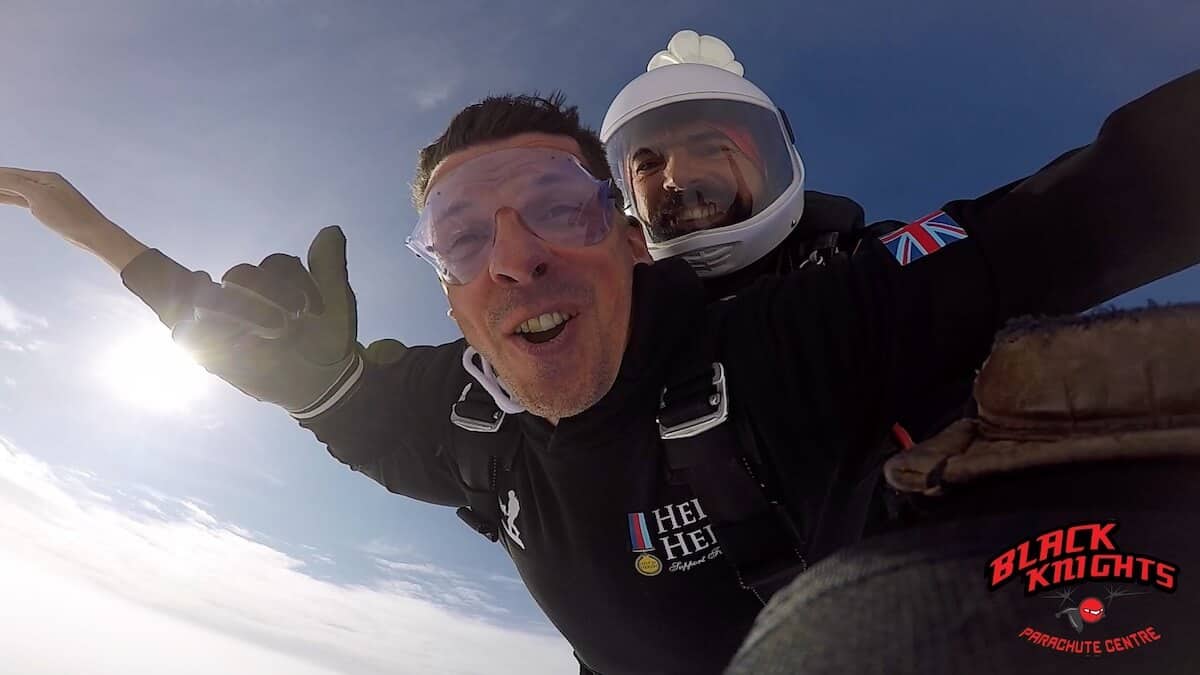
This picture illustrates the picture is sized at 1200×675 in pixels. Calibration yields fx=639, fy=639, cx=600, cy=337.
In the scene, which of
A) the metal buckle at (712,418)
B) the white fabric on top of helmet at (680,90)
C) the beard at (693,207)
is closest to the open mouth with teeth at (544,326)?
the metal buckle at (712,418)

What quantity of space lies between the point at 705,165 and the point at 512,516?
1.53 m

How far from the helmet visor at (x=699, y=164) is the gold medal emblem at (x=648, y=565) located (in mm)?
1220

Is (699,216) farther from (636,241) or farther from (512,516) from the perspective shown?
(512,516)

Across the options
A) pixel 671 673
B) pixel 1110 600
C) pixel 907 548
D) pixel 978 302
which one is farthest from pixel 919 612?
pixel 671 673

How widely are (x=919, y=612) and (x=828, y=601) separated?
0.08 metres

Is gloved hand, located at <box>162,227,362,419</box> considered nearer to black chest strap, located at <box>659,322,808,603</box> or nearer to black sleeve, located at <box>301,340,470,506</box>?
black sleeve, located at <box>301,340,470,506</box>

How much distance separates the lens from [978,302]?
4.06 ft

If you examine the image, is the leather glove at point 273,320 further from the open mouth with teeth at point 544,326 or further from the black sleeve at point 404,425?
the open mouth with teeth at point 544,326

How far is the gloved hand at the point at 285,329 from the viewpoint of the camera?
170 cm

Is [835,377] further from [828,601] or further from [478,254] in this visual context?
[478,254]

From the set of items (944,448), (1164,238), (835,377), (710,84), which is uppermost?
(710,84)

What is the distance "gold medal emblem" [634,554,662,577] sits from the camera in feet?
5.24

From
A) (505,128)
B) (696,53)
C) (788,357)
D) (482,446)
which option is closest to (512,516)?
(482,446)

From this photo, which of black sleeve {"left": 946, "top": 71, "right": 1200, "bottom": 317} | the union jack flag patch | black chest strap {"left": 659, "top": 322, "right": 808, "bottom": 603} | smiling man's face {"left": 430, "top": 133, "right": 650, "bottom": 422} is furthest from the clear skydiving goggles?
black sleeve {"left": 946, "top": 71, "right": 1200, "bottom": 317}
